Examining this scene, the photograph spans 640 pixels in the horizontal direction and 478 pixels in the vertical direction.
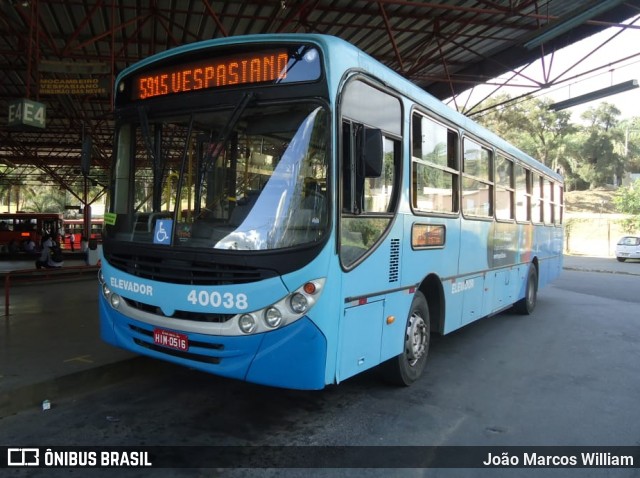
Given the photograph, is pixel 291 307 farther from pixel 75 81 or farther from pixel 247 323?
pixel 75 81

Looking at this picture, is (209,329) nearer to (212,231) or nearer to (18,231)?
(212,231)

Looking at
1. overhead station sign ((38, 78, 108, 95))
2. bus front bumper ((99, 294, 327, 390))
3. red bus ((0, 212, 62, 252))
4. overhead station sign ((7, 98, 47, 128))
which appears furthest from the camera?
red bus ((0, 212, 62, 252))

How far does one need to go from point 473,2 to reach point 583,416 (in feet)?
30.8

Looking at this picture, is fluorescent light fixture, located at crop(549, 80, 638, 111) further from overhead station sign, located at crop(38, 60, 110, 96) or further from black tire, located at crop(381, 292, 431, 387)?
overhead station sign, located at crop(38, 60, 110, 96)

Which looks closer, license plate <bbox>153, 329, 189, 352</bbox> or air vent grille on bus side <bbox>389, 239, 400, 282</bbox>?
license plate <bbox>153, 329, 189, 352</bbox>

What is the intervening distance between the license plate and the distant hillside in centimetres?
5957

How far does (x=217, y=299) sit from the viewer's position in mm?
3754

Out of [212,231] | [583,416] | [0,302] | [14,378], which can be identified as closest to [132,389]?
[14,378]

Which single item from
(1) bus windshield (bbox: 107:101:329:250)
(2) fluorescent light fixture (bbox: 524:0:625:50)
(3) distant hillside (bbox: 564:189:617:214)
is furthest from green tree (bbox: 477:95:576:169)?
(1) bus windshield (bbox: 107:101:329:250)

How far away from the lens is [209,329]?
380cm

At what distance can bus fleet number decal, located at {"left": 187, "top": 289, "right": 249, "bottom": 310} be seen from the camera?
368 centimetres

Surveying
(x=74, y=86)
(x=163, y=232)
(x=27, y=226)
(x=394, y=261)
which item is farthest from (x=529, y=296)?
(x=27, y=226)

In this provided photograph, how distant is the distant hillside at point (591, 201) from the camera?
57344 mm

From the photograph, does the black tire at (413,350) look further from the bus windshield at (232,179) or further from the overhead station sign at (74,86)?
the overhead station sign at (74,86)
